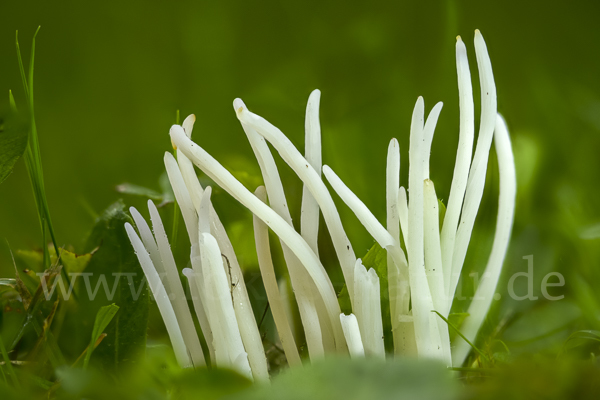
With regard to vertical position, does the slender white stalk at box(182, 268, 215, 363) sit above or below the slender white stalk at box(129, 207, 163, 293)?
below

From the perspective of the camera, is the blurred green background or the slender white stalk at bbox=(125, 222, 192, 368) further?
the blurred green background

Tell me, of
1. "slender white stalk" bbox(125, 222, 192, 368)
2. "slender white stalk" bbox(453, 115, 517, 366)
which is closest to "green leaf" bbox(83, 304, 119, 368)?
"slender white stalk" bbox(125, 222, 192, 368)

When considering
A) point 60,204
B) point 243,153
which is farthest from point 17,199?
point 243,153

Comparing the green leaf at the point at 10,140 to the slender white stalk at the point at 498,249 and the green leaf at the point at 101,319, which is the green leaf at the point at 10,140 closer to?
the green leaf at the point at 101,319

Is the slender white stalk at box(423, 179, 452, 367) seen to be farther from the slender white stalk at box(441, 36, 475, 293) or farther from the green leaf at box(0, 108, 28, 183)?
the green leaf at box(0, 108, 28, 183)

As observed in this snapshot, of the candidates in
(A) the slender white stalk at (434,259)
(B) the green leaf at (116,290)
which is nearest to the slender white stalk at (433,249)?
(A) the slender white stalk at (434,259)

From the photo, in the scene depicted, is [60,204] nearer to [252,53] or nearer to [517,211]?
[252,53]

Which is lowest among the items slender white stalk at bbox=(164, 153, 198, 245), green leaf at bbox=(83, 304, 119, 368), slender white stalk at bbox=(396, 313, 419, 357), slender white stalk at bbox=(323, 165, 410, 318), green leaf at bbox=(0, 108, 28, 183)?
slender white stalk at bbox=(396, 313, 419, 357)
